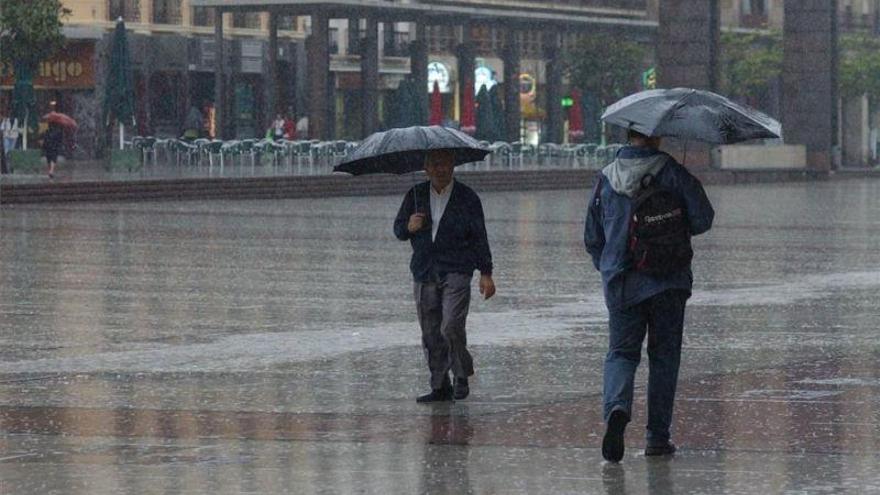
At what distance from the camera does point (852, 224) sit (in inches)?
1353

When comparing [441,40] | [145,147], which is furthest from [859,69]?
[145,147]

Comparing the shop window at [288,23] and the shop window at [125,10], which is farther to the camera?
the shop window at [288,23]

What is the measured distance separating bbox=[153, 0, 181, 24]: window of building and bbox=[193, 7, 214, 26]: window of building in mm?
687

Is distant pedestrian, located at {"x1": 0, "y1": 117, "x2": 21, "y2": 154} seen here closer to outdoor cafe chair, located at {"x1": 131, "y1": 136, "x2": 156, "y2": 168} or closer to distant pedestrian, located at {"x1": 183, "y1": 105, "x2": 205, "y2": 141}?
outdoor cafe chair, located at {"x1": 131, "y1": 136, "x2": 156, "y2": 168}

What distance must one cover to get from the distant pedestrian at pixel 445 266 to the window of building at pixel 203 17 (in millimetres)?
65254

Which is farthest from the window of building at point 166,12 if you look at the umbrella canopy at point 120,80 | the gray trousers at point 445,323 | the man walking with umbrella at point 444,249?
the gray trousers at point 445,323

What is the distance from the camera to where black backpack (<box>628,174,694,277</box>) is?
9.31 meters

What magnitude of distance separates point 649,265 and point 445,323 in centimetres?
238

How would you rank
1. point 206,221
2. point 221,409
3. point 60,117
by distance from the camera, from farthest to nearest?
point 60,117
point 206,221
point 221,409

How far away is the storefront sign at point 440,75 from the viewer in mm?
87562

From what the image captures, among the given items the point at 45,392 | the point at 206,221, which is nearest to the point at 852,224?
the point at 206,221

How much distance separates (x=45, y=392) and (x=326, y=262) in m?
11.6

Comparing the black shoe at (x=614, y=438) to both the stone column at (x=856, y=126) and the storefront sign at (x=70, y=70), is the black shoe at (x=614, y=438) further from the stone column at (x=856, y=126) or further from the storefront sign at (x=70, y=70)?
the stone column at (x=856, y=126)

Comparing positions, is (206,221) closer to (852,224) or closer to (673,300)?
(852,224)
